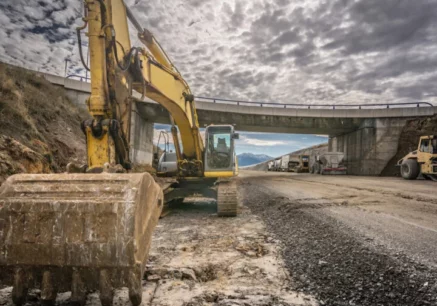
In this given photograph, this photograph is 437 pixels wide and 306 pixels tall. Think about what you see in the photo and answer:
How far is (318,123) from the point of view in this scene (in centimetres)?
2992

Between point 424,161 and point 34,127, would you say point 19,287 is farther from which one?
point 424,161

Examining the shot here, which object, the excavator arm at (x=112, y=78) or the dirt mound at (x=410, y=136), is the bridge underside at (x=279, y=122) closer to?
the dirt mound at (x=410, y=136)

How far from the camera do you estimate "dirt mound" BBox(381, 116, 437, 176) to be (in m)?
26.6

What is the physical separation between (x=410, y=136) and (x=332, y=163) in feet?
24.6

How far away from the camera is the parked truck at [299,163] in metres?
40.3

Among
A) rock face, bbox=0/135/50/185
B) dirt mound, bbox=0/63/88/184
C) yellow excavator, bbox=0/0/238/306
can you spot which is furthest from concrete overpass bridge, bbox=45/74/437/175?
yellow excavator, bbox=0/0/238/306

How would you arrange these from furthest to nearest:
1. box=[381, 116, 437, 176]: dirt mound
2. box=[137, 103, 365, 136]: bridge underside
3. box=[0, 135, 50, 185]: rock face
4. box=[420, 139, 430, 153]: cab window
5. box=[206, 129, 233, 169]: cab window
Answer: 1. box=[137, 103, 365, 136]: bridge underside
2. box=[381, 116, 437, 176]: dirt mound
3. box=[420, 139, 430, 153]: cab window
4. box=[206, 129, 233, 169]: cab window
5. box=[0, 135, 50, 185]: rock face

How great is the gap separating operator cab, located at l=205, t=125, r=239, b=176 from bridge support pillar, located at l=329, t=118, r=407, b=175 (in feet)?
81.4

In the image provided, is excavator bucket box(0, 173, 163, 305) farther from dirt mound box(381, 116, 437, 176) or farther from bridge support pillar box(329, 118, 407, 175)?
bridge support pillar box(329, 118, 407, 175)

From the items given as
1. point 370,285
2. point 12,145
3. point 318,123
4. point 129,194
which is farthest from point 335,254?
point 318,123

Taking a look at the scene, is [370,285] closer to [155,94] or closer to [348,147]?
[155,94]

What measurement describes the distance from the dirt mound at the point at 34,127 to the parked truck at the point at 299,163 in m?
29.9

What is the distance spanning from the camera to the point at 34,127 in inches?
445

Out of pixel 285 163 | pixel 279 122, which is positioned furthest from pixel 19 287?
pixel 285 163
